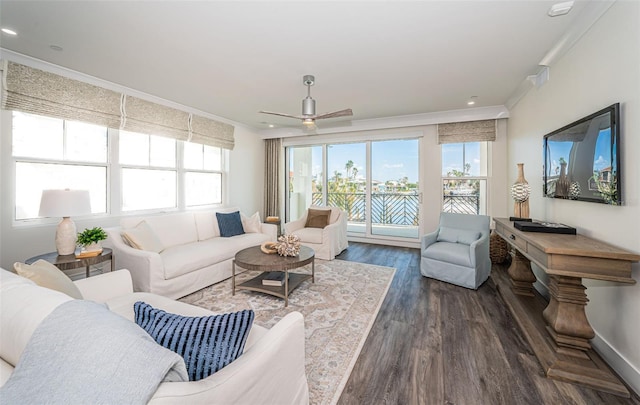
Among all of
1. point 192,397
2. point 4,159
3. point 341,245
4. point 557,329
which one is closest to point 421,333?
point 557,329

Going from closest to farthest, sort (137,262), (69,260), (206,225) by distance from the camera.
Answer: (69,260) → (137,262) → (206,225)

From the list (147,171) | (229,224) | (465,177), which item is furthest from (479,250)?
(147,171)

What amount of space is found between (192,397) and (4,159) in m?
3.64

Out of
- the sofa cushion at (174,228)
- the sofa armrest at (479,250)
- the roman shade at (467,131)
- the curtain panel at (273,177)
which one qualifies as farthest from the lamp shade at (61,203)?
the roman shade at (467,131)

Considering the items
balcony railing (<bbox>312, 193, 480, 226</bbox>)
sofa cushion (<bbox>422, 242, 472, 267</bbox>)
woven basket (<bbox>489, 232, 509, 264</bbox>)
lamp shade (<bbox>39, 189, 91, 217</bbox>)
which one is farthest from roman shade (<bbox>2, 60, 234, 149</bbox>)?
woven basket (<bbox>489, 232, 509, 264</bbox>)

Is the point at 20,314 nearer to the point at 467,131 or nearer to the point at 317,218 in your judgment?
the point at 317,218

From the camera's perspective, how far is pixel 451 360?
6.24 ft

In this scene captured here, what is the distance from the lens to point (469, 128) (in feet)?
15.4

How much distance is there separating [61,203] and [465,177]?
5.65 m

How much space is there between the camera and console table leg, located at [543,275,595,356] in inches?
70.7

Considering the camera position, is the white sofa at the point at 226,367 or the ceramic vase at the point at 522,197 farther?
the ceramic vase at the point at 522,197

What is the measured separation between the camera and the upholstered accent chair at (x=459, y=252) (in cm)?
313

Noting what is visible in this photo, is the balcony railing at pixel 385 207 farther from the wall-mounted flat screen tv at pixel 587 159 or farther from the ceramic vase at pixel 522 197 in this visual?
the wall-mounted flat screen tv at pixel 587 159

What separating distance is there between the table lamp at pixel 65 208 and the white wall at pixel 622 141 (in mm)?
4373
